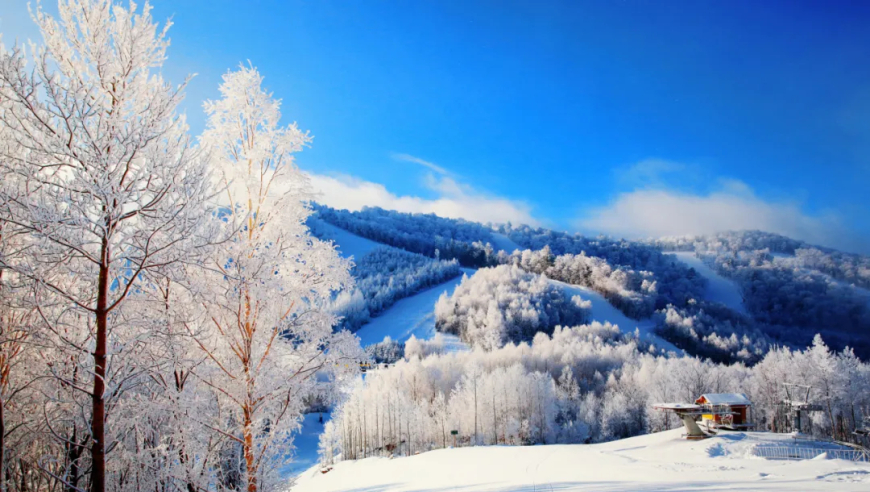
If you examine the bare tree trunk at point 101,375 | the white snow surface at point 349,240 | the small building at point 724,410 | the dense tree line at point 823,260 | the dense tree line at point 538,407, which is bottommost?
the dense tree line at point 538,407

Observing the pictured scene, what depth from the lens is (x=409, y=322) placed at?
10962 cm

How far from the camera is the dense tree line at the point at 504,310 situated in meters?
100

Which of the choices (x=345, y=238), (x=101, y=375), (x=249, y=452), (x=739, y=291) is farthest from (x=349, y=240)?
(x=101, y=375)

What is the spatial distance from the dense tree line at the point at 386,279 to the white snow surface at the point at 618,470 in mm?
65849

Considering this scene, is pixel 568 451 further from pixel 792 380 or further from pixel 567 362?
pixel 567 362

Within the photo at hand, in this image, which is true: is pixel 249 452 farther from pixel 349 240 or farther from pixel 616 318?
pixel 349 240

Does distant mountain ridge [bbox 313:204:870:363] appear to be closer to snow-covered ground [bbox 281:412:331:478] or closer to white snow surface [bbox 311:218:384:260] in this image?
white snow surface [bbox 311:218:384:260]

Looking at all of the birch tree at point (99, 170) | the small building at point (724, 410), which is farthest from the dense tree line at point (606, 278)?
the birch tree at point (99, 170)

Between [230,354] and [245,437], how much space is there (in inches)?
59.2

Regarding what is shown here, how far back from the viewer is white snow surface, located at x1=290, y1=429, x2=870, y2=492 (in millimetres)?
15125

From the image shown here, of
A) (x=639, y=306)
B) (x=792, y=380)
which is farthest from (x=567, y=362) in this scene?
(x=639, y=306)

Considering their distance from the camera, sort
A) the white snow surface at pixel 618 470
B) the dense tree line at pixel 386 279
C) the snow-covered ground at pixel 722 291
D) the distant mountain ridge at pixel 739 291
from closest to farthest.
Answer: the white snow surface at pixel 618 470
the distant mountain ridge at pixel 739 291
the dense tree line at pixel 386 279
the snow-covered ground at pixel 722 291

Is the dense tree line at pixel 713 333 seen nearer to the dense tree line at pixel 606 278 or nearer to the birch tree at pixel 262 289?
the dense tree line at pixel 606 278

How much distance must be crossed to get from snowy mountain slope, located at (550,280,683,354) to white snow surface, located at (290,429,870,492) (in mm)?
77511
